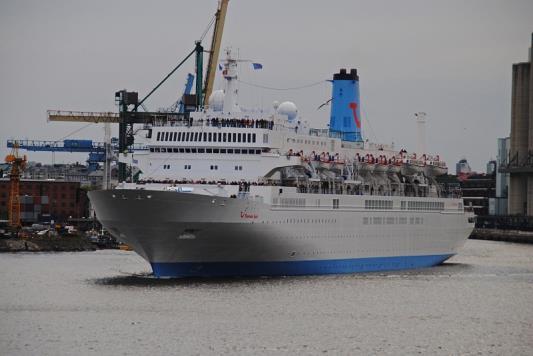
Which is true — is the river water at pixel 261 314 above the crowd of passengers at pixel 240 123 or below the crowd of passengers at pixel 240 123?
below

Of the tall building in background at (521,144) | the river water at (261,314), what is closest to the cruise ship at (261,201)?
the river water at (261,314)

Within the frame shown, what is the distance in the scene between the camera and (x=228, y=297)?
165ft

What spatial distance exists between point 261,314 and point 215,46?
5052 centimetres

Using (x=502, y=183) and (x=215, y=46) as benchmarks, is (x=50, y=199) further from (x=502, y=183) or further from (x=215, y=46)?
(x=502, y=183)

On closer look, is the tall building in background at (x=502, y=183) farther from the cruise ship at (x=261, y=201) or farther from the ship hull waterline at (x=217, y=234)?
the ship hull waterline at (x=217, y=234)

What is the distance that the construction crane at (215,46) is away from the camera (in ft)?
298

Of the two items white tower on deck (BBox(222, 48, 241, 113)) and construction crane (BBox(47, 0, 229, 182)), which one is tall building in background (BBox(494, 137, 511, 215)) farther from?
white tower on deck (BBox(222, 48, 241, 113))

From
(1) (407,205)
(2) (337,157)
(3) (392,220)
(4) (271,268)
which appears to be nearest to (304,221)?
(4) (271,268)

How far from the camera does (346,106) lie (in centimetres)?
7588

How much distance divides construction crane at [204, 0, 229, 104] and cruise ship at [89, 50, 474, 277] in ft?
67.4

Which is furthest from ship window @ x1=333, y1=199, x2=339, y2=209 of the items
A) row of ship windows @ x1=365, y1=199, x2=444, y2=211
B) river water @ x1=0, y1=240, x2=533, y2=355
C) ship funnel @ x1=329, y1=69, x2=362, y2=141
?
ship funnel @ x1=329, y1=69, x2=362, y2=141

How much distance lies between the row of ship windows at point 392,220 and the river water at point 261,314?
3477mm

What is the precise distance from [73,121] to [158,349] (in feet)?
236

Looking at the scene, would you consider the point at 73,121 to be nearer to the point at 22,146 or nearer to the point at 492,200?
the point at 22,146
